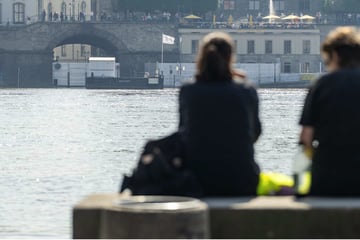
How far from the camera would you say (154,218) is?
8266 millimetres

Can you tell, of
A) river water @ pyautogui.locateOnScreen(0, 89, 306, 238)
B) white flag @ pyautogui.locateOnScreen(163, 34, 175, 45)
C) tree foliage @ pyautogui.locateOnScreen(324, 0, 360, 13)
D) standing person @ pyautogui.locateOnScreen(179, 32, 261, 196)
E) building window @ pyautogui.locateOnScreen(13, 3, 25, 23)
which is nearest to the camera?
standing person @ pyautogui.locateOnScreen(179, 32, 261, 196)

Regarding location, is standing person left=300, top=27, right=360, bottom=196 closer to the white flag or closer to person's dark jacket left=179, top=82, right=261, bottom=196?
person's dark jacket left=179, top=82, right=261, bottom=196

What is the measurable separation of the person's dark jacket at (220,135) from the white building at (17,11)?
112 m

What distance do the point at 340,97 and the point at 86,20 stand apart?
363 feet

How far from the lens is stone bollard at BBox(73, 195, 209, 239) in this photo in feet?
27.1

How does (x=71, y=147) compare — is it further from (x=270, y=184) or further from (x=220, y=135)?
(x=220, y=135)

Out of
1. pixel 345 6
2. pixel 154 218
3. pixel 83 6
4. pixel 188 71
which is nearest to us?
pixel 154 218

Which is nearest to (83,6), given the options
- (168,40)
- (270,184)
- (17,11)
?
(17,11)

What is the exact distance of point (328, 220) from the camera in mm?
8633

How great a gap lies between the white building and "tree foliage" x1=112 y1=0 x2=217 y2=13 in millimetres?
6617

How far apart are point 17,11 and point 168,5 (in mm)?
12376

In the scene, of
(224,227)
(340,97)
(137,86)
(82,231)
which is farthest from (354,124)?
(137,86)

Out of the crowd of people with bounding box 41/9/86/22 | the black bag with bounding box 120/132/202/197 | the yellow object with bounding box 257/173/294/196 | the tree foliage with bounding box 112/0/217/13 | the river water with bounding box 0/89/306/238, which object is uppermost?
the tree foliage with bounding box 112/0/217/13

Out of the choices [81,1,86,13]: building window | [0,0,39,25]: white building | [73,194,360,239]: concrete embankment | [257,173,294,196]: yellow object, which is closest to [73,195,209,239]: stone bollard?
[73,194,360,239]: concrete embankment
